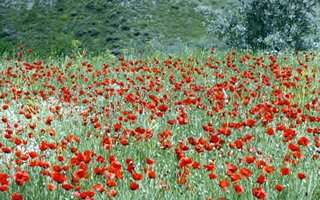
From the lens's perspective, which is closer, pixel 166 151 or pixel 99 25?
pixel 166 151

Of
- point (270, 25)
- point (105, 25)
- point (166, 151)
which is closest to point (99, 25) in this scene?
point (105, 25)

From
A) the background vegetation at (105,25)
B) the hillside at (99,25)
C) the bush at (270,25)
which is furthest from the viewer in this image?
the hillside at (99,25)

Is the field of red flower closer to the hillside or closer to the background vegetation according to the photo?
the background vegetation

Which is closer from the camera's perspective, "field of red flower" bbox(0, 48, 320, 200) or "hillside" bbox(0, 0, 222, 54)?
"field of red flower" bbox(0, 48, 320, 200)

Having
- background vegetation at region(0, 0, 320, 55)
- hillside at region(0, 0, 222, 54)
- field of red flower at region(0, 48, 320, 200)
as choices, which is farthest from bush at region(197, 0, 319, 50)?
field of red flower at region(0, 48, 320, 200)

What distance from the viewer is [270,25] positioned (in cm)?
1414

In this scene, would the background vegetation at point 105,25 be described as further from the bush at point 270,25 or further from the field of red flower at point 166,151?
the field of red flower at point 166,151

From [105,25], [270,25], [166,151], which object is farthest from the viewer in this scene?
[105,25]

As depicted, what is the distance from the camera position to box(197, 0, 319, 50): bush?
13.7 meters

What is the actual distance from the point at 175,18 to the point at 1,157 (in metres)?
14.8

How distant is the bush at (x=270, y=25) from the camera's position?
13.7m

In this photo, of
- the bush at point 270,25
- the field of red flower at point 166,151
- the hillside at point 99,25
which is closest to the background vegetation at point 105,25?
the hillside at point 99,25

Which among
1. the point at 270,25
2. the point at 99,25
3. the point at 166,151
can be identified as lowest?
the point at 99,25

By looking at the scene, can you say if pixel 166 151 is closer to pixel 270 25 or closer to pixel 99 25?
pixel 270 25
